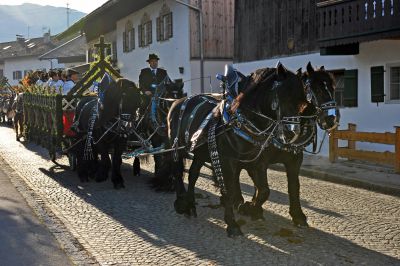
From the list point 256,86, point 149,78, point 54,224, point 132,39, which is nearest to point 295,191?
point 256,86

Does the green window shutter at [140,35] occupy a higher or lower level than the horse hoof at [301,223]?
higher

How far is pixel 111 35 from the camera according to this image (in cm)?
3472

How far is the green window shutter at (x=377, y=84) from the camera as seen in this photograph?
13305mm

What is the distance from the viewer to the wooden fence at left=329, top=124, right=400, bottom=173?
11125 mm

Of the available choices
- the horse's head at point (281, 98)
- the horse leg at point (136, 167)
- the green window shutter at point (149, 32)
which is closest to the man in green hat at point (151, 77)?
the horse leg at point (136, 167)

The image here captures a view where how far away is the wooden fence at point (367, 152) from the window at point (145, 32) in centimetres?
1496

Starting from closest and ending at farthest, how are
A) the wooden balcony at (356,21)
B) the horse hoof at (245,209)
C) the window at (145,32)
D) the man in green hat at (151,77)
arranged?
the horse hoof at (245,209) < the man in green hat at (151,77) < the wooden balcony at (356,21) < the window at (145,32)

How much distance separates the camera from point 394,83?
1333cm

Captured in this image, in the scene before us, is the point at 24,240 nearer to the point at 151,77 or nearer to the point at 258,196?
the point at 258,196

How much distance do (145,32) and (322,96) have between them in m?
21.7

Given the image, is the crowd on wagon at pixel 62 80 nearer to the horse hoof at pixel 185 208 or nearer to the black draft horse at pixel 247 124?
the horse hoof at pixel 185 208

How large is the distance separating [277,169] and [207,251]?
7089mm

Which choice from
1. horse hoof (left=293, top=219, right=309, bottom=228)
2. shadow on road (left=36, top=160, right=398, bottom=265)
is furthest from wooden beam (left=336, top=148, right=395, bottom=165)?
horse hoof (left=293, top=219, right=309, bottom=228)

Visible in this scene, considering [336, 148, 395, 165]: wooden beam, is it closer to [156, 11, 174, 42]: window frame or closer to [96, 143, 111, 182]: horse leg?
[96, 143, 111, 182]: horse leg
